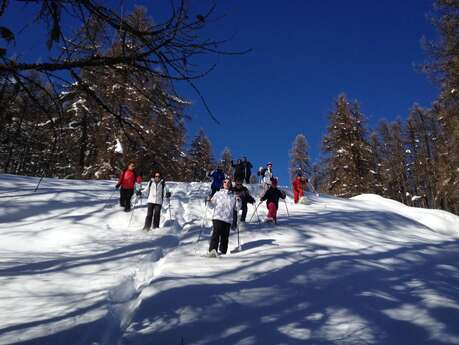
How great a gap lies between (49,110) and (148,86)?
0.76 m

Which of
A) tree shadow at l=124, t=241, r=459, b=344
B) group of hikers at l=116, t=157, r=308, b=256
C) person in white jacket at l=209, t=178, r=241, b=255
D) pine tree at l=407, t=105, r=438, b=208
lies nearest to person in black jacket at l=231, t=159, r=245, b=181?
group of hikers at l=116, t=157, r=308, b=256

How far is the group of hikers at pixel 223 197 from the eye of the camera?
7.70 meters

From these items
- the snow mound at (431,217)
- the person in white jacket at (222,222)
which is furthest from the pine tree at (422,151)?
the person in white jacket at (222,222)

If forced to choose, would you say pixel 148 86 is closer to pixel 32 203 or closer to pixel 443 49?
pixel 32 203

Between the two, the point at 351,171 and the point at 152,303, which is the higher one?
the point at 351,171

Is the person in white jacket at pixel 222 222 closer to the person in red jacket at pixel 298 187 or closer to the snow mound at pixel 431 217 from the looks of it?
the person in red jacket at pixel 298 187

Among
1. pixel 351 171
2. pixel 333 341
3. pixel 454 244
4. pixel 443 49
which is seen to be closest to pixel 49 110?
pixel 333 341

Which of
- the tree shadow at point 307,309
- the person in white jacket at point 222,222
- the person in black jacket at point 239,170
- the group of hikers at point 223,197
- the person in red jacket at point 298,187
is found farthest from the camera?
the person in red jacket at point 298,187

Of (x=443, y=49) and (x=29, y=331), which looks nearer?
(x=29, y=331)

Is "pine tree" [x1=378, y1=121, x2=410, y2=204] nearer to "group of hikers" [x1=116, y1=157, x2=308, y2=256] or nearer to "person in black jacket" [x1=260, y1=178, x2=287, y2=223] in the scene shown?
"group of hikers" [x1=116, y1=157, x2=308, y2=256]

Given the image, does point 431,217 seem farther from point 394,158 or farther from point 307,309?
point 394,158

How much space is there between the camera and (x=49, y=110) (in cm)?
249

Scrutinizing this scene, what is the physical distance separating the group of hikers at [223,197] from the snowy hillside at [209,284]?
53 centimetres

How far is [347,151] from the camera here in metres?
30.5
